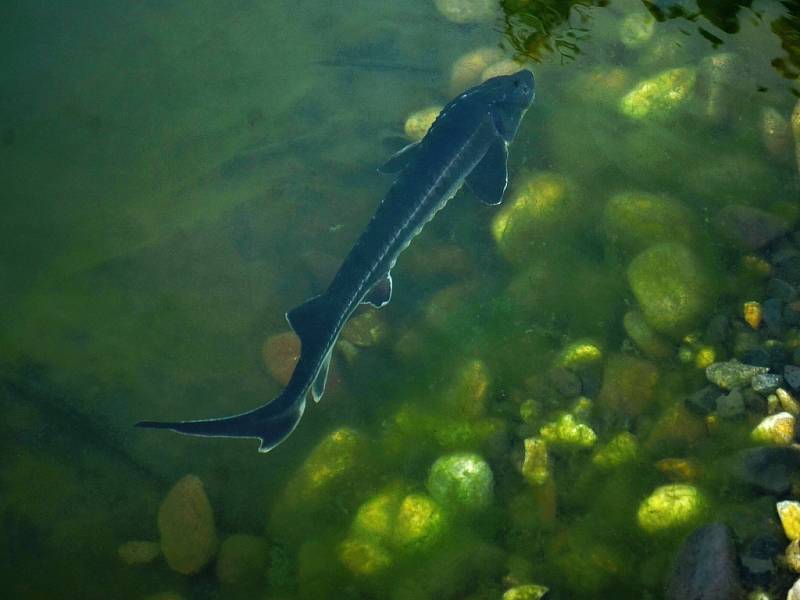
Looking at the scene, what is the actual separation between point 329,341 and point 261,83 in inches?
140

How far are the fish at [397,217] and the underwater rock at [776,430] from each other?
227cm

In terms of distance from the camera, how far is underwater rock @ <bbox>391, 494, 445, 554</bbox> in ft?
10.9

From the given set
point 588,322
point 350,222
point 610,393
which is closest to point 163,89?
point 350,222

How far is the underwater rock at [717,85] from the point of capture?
442 cm

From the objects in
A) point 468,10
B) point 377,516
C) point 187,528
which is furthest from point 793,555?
point 468,10

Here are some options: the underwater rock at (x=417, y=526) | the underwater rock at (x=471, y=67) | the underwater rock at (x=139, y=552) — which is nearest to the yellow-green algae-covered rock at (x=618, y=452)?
the underwater rock at (x=417, y=526)

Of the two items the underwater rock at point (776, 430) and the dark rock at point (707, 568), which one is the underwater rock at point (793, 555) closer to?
the dark rock at point (707, 568)

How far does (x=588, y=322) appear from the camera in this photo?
3.98 metres

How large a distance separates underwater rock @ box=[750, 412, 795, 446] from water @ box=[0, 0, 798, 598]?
0.27ft

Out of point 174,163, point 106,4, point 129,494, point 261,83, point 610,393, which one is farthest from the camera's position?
point 106,4

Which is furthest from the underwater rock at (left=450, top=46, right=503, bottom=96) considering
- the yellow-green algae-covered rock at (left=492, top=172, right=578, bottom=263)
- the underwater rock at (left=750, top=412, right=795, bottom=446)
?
the underwater rock at (left=750, top=412, right=795, bottom=446)

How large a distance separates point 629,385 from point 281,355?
94.0 inches

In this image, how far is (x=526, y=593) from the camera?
2.93 metres

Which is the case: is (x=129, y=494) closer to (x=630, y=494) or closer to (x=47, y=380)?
(x=47, y=380)
